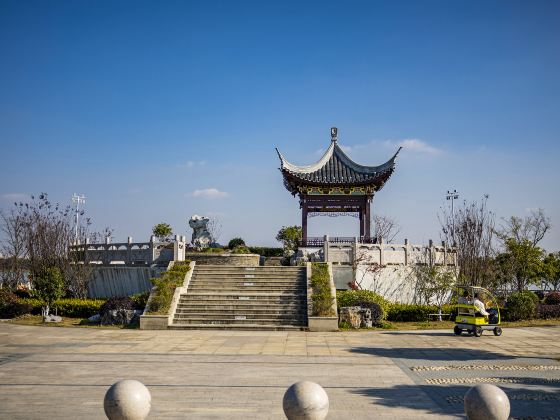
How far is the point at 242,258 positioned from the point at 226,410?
1661 cm

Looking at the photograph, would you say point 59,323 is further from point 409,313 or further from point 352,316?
point 409,313

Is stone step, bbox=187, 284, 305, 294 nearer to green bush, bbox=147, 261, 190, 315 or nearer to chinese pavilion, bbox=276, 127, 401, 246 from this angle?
green bush, bbox=147, 261, 190, 315

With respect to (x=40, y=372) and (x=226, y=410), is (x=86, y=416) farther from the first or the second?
(x=40, y=372)

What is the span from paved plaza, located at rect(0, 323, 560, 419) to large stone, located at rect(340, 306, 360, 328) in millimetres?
1293

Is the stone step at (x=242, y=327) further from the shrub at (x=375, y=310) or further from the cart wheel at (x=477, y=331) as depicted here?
the cart wheel at (x=477, y=331)

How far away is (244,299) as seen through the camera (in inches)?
807

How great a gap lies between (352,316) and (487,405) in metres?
13.6

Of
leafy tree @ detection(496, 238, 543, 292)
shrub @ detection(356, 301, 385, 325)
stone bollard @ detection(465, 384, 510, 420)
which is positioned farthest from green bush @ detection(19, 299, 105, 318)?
leafy tree @ detection(496, 238, 543, 292)

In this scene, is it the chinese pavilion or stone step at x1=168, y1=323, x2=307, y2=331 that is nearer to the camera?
stone step at x1=168, y1=323, x2=307, y2=331

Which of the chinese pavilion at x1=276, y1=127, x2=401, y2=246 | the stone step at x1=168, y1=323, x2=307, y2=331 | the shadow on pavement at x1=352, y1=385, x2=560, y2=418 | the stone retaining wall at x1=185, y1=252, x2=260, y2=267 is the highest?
the chinese pavilion at x1=276, y1=127, x2=401, y2=246

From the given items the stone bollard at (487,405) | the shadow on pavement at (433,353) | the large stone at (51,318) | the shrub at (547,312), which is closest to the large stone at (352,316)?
the shadow on pavement at (433,353)

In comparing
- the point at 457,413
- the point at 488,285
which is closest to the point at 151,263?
the point at 488,285

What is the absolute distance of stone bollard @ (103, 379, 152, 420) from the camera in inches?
229

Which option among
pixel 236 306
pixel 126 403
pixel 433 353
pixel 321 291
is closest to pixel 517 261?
pixel 321 291
